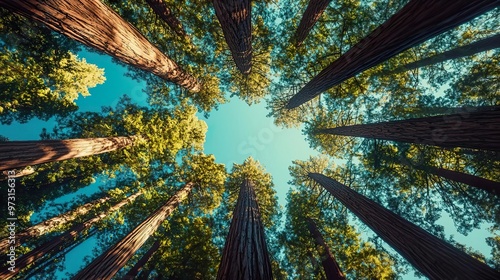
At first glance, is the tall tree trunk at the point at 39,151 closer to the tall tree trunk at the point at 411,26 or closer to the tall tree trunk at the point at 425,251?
the tall tree trunk at the point at 411,26

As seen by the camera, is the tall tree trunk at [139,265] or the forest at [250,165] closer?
the forest at [250,165]

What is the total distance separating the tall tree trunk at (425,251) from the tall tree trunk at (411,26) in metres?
3.65

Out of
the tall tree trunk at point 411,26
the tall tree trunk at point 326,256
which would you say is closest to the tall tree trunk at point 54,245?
the tall tree trunk at point 326,256

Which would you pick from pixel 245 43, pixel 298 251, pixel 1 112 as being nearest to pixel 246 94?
pixel 245 43

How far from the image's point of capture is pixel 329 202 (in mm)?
9703

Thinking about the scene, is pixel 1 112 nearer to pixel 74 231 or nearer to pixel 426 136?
pixel 74 231

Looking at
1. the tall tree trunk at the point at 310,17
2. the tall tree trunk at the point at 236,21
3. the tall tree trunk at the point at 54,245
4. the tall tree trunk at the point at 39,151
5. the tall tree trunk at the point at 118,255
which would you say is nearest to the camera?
the tall tree trunk at the point at 39,151

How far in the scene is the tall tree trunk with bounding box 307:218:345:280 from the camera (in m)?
6.49

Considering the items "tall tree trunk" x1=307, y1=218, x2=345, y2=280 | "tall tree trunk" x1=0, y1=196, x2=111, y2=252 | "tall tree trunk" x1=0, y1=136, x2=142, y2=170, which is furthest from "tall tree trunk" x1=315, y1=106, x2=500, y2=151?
"tall tree trunk" x1=0, y1=196, x2=111, y2=252

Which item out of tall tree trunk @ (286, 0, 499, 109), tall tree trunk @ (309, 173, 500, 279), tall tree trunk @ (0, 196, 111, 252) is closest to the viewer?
tall tree trunk @ (286, 0, 499, 109)

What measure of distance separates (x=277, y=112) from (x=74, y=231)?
41.9 ft

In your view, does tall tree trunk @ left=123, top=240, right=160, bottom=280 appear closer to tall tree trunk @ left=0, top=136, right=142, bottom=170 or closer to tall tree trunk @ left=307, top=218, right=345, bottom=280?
tall tree trunk @ left=0, top=136, right=142, bottom=170

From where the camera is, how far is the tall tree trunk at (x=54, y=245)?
7.99 meters

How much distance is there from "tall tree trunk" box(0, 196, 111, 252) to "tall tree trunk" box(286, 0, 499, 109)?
542 inches
